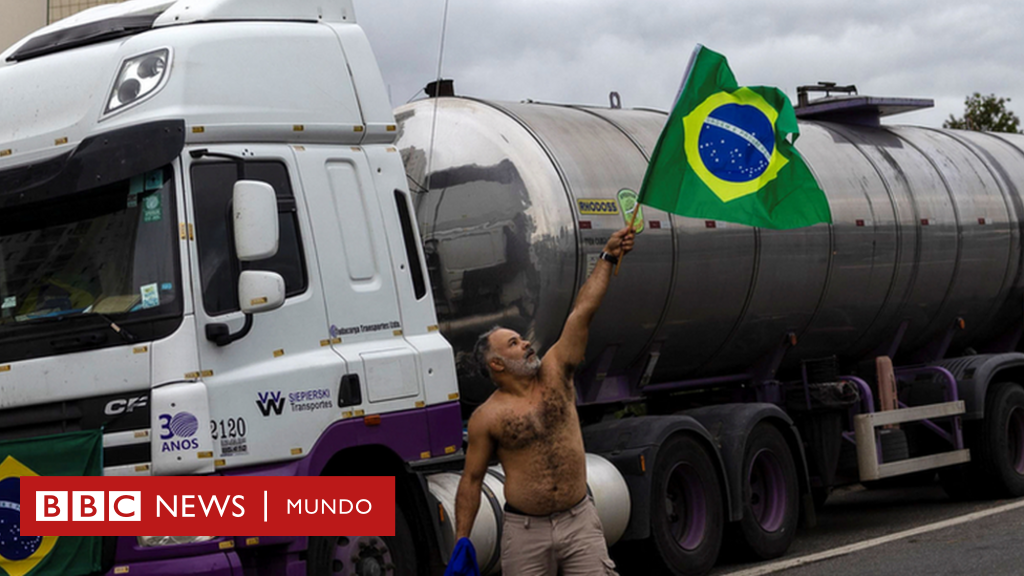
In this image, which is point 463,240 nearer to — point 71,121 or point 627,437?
point 627,437

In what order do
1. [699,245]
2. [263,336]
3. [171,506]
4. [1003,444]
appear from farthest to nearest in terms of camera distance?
[1003,444] < [699,245] < [263,336] < [171,506]

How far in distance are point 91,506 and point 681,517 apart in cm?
470

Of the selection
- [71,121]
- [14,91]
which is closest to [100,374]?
[71,121]

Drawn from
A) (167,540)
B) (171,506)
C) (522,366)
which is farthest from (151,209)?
(522,366)

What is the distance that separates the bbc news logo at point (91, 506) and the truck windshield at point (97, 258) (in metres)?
0.83

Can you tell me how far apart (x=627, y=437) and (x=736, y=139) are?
264 centimetres

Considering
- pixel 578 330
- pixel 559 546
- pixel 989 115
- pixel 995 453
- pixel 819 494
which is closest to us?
pixel 559 546

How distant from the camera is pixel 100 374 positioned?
21.7ft

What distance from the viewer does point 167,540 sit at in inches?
258

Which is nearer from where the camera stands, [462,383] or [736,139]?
[736,139]

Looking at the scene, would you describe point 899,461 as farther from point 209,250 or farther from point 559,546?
point 209,250

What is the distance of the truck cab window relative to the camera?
682cm

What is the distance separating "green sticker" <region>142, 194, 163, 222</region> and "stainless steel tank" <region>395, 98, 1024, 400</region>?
2.82m

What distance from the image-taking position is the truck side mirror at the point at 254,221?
21.8ft
